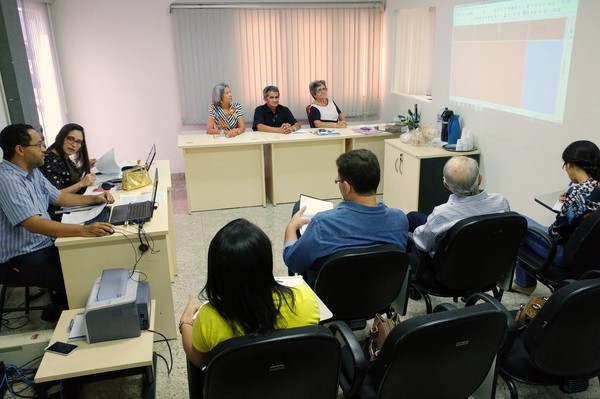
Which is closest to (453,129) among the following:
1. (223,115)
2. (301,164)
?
(301,164)

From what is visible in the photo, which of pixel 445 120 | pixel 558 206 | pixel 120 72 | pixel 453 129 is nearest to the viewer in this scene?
pixel 558 206

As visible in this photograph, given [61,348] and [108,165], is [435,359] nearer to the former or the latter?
[61,348]

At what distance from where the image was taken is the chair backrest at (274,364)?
50.5 inches

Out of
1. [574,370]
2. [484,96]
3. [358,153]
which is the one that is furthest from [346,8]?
[574,370]

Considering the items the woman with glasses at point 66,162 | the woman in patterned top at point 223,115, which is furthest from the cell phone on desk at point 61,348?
the woman in patterned top at point 223,115

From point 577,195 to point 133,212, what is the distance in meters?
2.42

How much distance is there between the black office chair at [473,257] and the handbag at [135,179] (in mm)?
1884

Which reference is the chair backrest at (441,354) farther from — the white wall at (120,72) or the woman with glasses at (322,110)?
the white wall at (120,72)

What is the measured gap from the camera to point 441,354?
1.51m

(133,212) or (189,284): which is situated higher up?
(133,212)

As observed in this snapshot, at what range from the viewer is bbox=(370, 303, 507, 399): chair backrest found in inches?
55.6

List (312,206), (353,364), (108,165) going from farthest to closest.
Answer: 1. (108,165)
2. (312,206)
3. (353,364)

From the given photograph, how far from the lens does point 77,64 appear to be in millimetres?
5383

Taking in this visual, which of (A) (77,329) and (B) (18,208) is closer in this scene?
(A) (77,329)
